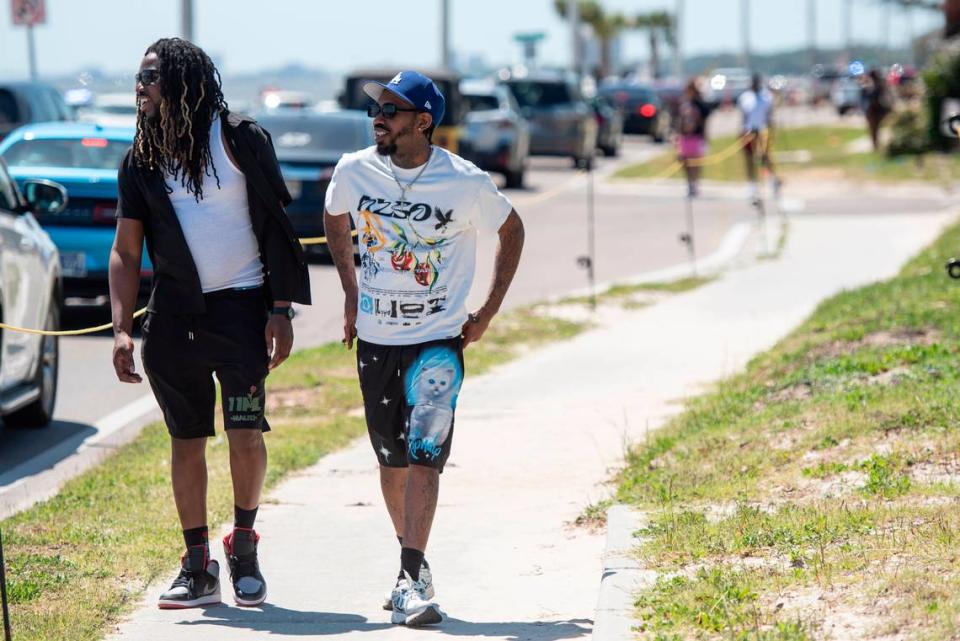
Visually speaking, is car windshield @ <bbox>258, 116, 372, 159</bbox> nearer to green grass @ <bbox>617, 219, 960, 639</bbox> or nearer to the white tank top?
green grass @ <bbox>617, 219, 960, 639</bbox>

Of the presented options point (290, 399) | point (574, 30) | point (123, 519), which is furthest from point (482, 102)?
point (574, 30)

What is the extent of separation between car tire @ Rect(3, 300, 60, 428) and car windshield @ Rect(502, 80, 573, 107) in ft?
84.6

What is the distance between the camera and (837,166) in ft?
109

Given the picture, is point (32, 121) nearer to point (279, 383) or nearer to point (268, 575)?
point (279, 383)

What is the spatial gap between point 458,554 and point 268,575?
77 cm

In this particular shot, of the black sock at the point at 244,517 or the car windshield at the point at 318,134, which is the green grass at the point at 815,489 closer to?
the black sock at the point at 244,517

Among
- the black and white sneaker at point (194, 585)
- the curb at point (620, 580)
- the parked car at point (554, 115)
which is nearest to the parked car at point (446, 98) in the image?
the parked car at point (554, 115)

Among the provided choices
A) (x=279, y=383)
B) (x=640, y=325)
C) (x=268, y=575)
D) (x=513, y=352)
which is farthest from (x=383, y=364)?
(x=640, y=325)

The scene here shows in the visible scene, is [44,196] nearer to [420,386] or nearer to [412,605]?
[420,386]

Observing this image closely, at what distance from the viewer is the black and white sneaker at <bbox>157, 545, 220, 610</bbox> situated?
584cm

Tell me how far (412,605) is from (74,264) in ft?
27.1

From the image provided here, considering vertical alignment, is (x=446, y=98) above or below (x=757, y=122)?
above

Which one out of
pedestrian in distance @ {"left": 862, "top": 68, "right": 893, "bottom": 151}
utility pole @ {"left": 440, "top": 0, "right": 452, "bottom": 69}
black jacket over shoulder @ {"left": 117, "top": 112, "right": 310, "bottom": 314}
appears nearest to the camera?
black jacket over shoulder @ {"left": 117, "top": 112, "right": 310, "bottom": 314}

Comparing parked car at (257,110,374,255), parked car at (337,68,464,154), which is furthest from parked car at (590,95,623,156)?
parked car at (257,110,374,255)
